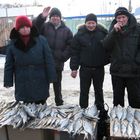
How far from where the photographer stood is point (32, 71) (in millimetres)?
4902

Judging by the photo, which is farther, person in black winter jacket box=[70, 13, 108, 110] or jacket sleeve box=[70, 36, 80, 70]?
jacket sleeve box=[70, 36, 80, 70]

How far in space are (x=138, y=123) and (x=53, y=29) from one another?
2.57 metres

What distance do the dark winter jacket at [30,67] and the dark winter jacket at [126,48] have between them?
0.95 m

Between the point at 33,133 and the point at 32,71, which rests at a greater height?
the point at 32,71

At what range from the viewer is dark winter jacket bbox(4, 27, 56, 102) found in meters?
4.86

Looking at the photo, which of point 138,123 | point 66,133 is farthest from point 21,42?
point 138,123

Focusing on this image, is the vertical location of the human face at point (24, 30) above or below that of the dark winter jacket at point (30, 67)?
above

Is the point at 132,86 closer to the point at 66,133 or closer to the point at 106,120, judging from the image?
the point at 106,120

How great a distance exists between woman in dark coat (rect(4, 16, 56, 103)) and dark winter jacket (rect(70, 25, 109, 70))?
2.41ft

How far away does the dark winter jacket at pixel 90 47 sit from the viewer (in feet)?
17.7

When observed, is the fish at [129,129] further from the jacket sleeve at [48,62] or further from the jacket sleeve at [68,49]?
the jacket sleeve at [68,49]

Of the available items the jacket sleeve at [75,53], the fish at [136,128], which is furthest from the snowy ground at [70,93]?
the fish at [136,128]

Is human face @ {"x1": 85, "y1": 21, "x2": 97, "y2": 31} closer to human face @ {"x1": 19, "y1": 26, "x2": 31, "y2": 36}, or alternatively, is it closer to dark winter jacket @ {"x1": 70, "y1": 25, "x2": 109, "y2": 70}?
dark winter jacket @ {"x1": 70, "y1": 25, "x2": 109, "y2": 70}

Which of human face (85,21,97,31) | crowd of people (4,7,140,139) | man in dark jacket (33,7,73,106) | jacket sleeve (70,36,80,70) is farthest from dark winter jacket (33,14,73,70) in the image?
human face (85,21,97,31)
